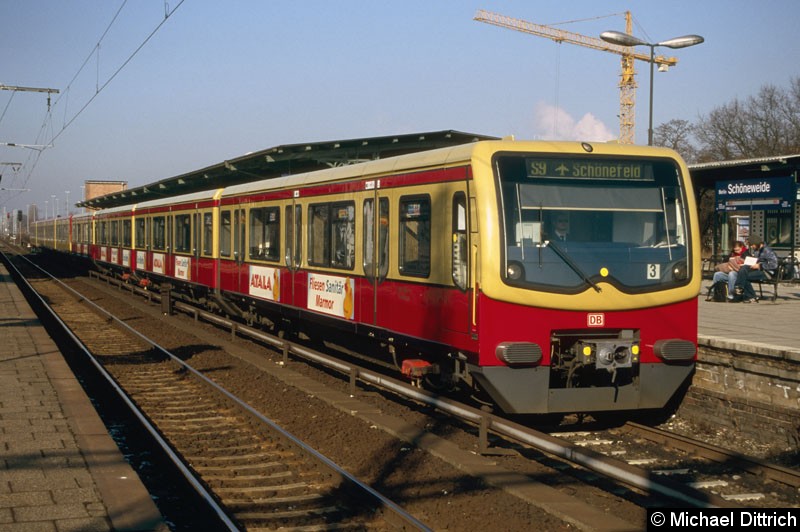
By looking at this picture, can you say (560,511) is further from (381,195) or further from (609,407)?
(381,195)

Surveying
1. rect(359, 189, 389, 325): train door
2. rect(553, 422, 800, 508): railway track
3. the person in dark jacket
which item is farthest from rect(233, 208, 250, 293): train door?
the person in dark jacket

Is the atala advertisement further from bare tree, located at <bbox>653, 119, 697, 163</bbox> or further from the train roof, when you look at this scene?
bare tree, located at <bbox>653, 119, 697, 163</bbox>

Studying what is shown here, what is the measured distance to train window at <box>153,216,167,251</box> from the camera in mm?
23672

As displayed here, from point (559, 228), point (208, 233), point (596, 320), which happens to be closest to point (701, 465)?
point (596, 320)

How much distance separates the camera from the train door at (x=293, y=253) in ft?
44.0

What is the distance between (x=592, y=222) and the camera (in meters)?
8.61

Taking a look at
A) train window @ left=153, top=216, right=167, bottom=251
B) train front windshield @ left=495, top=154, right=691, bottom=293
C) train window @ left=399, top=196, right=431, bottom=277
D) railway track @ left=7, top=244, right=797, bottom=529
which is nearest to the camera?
railway track @ left=7, top=244, right=797, bottom=529

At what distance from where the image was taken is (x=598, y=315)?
852 centimetres

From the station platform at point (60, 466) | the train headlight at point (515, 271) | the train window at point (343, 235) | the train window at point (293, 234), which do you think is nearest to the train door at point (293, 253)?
the train window at point (293, 234)

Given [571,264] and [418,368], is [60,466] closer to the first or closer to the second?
[418,368]

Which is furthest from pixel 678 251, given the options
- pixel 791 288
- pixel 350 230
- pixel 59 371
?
pixel 791 288

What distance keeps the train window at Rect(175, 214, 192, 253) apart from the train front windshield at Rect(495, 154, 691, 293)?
13590 millimetres

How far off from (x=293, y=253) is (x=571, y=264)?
244 inches

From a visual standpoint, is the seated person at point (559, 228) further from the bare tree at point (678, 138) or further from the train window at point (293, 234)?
the bare tree at point (678, 138)
